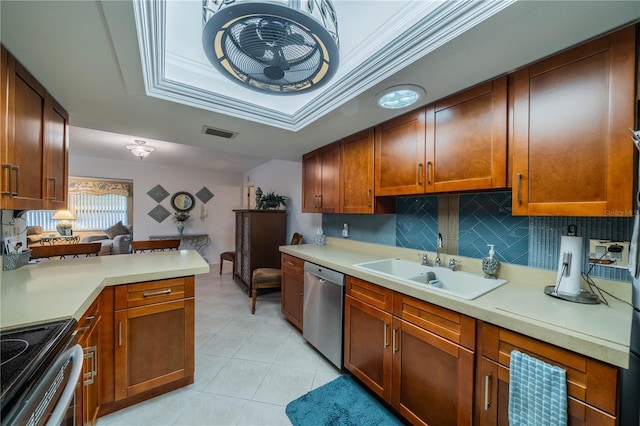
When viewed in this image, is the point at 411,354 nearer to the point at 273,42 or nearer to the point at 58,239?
the point at 273,42

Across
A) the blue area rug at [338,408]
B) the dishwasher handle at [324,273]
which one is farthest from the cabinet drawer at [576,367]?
the dishwasher handle at [324,273]

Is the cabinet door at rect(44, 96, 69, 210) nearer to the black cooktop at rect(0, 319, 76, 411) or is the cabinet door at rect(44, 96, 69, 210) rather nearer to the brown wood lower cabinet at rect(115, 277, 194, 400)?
the brown wood lower cabinet at rect(115, 277, 194, 400)

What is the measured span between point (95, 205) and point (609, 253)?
8.25 metres

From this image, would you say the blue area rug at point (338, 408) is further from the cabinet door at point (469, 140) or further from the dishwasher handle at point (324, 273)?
the cabinet door at point (469, 140)

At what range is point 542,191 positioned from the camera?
1.24 meters

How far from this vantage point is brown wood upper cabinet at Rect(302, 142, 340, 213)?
104 inches

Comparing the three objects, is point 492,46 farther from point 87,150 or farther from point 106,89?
point 87,150

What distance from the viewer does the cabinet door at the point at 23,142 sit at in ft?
3.82

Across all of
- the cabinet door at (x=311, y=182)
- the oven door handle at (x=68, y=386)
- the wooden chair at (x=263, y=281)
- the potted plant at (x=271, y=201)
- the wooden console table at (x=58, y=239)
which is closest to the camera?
the oven door handle at (x=68, y=386)

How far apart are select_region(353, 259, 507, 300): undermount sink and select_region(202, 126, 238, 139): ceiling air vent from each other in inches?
67.8

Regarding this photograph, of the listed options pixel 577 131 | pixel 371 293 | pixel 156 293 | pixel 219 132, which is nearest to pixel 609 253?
pixel 577 131

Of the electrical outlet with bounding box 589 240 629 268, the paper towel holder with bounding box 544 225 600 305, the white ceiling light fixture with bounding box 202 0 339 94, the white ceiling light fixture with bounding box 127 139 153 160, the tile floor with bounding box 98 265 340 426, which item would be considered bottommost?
the tile floor with bounding box 98 265 340 426

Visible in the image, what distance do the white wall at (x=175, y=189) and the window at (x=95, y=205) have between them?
2.05ft

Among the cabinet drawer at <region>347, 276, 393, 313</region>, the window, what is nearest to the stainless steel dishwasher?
the cabinet drawer at <region>347, 276, 393, 313</region>
